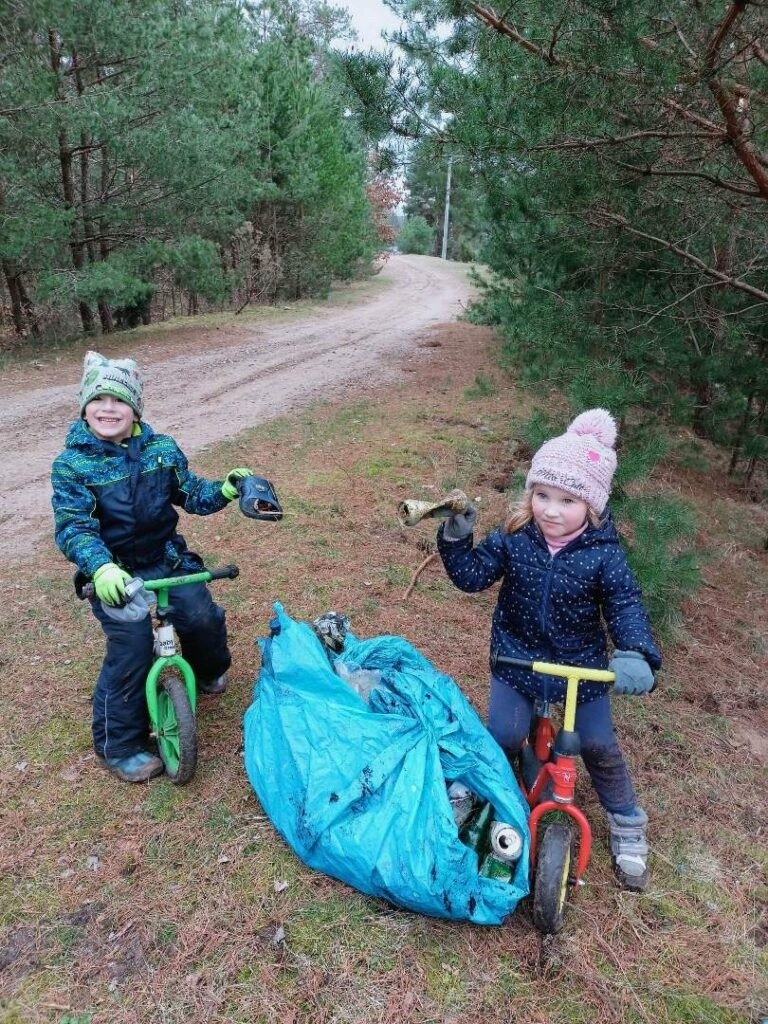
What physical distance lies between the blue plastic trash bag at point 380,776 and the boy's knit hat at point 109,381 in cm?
117

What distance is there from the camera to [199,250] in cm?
1236

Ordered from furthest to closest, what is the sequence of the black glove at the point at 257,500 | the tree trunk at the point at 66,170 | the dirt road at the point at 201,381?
the tree trunk at the point at 66,170
the dirt road at the point at 201,381
the black glove at the point at 257,500

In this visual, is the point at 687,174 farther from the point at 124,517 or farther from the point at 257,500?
the point at 124,517

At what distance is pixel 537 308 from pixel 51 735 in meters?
4.20

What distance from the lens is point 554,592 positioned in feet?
8.00

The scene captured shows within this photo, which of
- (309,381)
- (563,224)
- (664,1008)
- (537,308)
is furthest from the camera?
(309,381)

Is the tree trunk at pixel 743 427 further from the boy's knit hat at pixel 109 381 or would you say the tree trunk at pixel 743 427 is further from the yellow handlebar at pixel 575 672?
the boy's knit hat at pixel 109 381

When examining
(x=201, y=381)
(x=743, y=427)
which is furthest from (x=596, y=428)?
(x=201, y=381)

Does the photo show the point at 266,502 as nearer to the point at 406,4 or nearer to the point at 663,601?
the point at 663,601

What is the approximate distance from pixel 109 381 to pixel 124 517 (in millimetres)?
546

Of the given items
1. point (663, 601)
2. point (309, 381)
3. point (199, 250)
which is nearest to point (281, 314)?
point (199, 250)

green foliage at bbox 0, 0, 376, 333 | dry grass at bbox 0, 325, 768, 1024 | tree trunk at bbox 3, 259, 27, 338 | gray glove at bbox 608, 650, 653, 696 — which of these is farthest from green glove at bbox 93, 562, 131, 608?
tree trunk at bbox 3, 259, 27, 338

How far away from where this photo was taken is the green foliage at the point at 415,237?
156ft

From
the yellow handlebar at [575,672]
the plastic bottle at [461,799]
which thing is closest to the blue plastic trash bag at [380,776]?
the plastic bottle at [461,799]
